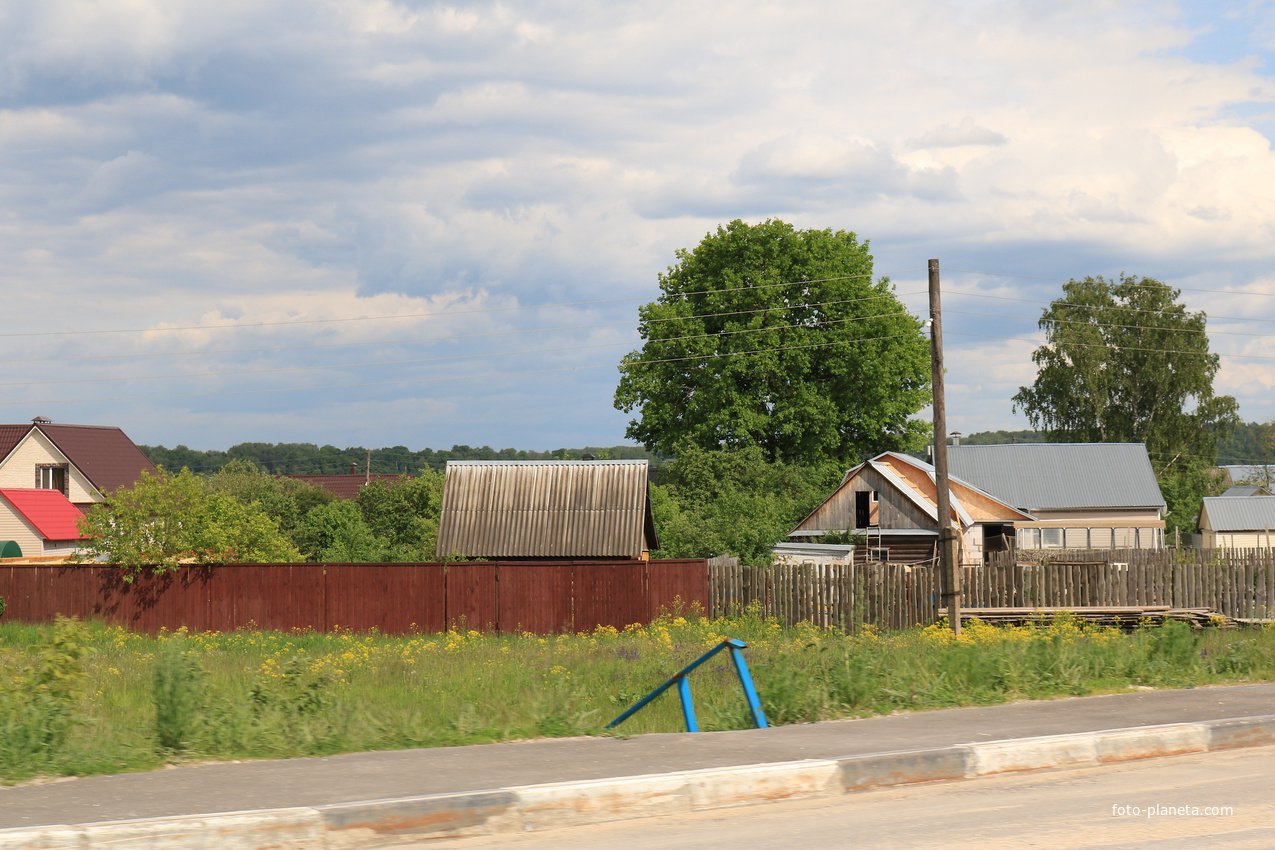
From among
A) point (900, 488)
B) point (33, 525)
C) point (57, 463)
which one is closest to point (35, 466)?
point (57, 463)

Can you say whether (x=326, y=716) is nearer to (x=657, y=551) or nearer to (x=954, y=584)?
(x=954, y=584)

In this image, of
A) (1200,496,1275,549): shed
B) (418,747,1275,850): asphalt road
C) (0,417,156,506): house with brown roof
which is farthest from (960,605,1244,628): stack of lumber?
(1200,496,1275,549): shed

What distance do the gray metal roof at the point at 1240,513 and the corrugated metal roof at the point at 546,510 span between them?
49141mm

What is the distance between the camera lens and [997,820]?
5.87 metres

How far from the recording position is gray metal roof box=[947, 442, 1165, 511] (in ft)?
182

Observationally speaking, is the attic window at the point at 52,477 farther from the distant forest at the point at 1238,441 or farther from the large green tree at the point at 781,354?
the distant forest at the point at 1238,441

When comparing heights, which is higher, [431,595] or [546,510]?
[546,510]

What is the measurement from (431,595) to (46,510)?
36.3 m

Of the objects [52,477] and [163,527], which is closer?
[163,527]

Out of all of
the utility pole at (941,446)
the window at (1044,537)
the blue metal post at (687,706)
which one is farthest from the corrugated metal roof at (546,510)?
the window at (1044,537)

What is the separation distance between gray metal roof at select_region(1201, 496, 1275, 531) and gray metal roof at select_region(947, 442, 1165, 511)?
866cm

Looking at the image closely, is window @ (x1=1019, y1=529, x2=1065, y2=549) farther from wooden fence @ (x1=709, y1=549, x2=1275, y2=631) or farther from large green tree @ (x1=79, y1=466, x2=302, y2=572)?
large green tree @ (x1=79, y1=466, x2=302, y2=572)

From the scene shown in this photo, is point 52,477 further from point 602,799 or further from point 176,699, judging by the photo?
point 602,799

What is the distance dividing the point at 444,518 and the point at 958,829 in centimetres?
2165
